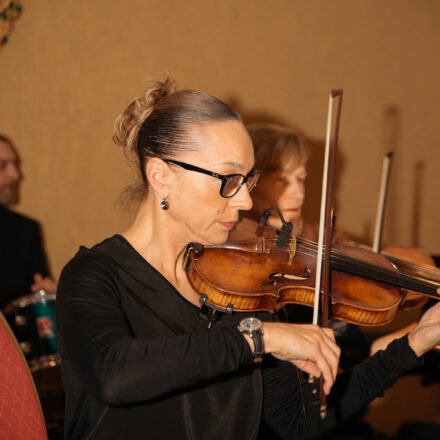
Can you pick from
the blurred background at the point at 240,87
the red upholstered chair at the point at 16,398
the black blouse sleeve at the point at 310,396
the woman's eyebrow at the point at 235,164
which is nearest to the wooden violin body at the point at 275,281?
the black blouse sleeve at the point at 310,396

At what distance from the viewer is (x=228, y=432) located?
1.08m

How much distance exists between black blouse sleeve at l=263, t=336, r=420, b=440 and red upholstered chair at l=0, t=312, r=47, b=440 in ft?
1.97

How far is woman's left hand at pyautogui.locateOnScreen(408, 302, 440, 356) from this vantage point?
3.75 feet

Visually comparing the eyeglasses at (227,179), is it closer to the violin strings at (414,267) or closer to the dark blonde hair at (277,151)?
the violin strings at (414,267)

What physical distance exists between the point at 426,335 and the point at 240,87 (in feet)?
5.51

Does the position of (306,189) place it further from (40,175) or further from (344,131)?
(40,175)

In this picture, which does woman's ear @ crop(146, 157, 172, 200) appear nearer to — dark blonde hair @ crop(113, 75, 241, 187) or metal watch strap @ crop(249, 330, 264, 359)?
dark blonde hair @ crop(113, 75, 241, 187)

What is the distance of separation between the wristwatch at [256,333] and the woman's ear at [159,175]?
411mm

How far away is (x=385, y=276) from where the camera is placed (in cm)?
128

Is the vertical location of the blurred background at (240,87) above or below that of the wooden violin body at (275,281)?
above

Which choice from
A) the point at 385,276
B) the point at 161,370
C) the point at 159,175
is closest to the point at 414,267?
the point at 385,276

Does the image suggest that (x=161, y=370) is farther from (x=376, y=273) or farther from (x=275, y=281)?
(x=376, y=273)

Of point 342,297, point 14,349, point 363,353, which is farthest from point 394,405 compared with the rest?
point 14,349

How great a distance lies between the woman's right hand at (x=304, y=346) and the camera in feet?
2.80
